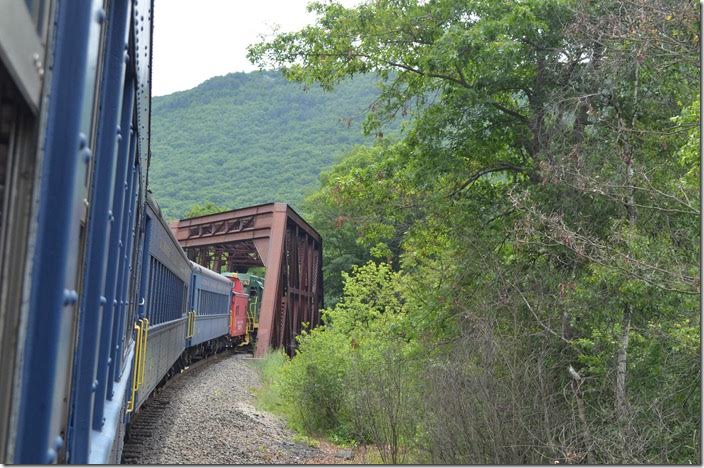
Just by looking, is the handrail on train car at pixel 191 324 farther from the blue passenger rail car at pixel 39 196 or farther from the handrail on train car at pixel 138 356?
the blue passenger rail car at pixel 39 196

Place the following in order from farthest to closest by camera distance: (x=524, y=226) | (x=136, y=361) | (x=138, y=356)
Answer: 1. (x=524, y=226)
2. (x=138, y=356)
3. (x=136, y=361)

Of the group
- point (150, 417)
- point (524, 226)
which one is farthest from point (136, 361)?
point (150, 417)

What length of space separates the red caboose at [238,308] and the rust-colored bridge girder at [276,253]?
1463 mm

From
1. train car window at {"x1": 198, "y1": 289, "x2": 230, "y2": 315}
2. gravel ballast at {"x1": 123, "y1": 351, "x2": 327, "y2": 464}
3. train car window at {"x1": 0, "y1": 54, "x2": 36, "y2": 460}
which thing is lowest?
gravel ballast at {"x1": 123, "y1": 351, "x2": 327, "y2": 464}

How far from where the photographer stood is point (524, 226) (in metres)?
9.27

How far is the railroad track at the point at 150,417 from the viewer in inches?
393

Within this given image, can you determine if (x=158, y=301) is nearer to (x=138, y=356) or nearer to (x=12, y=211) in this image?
(x=138, y=356)

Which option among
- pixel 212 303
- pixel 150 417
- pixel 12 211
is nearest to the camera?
pixel 12 211

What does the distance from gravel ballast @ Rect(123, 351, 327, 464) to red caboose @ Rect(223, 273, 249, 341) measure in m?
10.9

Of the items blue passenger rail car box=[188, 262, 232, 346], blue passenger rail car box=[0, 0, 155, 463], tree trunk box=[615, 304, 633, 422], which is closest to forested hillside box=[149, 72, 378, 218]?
blue passenger rail car box=[188, 262, 232, 346]

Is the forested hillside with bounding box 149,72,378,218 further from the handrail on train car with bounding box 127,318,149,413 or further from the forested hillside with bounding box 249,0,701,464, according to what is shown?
the handrail on train car with bounding box 127,318,149,413

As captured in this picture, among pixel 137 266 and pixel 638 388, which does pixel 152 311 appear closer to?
pixel 137 266

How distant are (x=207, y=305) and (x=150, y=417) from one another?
7.39 meters

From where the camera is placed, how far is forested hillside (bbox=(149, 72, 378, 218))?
81.0 m
